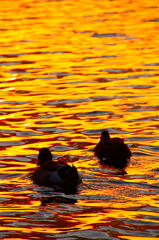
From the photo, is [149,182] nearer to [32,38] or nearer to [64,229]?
[64,229]

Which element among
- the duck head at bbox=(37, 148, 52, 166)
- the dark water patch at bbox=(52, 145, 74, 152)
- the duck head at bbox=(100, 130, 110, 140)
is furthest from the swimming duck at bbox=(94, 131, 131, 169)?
the duck head at bbox=(37, 148, 52, 166)

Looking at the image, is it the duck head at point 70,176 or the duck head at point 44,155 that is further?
the duck head at point 44,155

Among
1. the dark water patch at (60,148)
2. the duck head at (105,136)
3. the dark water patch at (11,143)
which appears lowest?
the dark water patch at (60,148)

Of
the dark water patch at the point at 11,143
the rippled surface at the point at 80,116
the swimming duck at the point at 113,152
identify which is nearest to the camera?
the rippled surface at the point at 80,116

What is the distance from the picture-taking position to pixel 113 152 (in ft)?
49.2

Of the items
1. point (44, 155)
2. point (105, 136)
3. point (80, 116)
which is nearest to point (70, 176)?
point (44, 155)

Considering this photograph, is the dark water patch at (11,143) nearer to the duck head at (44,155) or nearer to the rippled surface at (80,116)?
the rippled surface at (80,116)

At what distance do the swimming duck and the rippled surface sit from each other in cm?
23

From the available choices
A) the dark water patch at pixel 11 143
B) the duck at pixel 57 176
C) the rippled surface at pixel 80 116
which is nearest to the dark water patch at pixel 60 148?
the rippled surface at pixel 80 116

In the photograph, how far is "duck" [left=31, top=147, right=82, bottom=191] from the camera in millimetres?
12383

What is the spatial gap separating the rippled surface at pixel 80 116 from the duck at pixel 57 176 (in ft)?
0.60

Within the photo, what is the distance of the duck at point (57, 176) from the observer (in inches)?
488

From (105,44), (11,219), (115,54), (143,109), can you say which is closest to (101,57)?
(115,54)

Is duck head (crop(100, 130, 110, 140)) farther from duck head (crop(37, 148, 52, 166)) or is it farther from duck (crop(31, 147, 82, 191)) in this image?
duck (crop(31, 147, 82, 191))
